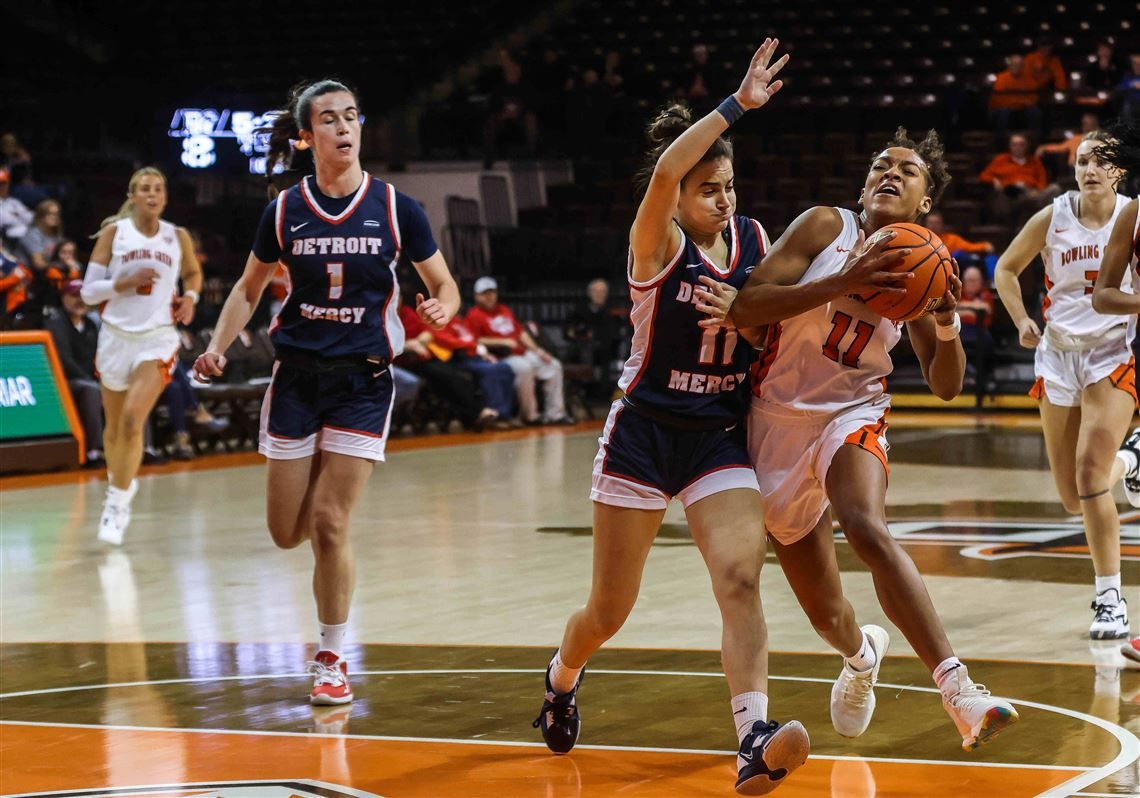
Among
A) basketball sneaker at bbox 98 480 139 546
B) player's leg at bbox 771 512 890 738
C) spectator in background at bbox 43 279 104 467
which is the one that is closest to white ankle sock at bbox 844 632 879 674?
player's leg at bbox 771 512 890 738

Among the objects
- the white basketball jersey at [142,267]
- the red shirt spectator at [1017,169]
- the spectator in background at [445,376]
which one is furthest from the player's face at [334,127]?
the red shirt spectator at [1017,169]

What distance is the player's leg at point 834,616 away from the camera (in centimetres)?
469

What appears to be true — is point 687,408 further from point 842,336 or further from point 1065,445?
point 1065,445

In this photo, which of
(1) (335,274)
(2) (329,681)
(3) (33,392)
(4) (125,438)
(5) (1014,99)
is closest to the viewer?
(2) (329,681)

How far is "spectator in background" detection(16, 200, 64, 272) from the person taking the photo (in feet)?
48.9

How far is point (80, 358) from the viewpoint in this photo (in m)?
13.4

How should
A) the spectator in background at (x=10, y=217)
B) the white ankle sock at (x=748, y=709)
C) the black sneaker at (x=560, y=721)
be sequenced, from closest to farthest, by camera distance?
the white ankle sock at (x=748, y=709), the black sneaker at (x=560, y=721), the spectator in background at (x=10, y=217)

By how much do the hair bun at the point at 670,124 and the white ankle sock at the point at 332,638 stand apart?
1958 mm

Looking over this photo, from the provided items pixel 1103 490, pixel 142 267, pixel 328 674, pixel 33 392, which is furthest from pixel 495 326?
pixel 328 674

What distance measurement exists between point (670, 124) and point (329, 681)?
2.07 metres

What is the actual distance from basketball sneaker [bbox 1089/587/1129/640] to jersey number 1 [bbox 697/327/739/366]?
8.03 ft

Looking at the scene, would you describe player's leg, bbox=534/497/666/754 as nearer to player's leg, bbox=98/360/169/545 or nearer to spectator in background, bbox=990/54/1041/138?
player's leg, bbox=98/360/169/545

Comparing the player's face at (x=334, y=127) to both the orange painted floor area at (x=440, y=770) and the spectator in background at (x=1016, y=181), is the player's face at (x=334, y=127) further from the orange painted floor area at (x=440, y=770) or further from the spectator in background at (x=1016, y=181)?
the spectator in background at (x=1016, y=181)

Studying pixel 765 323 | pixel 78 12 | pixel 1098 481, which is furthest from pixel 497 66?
pixel 765 323
